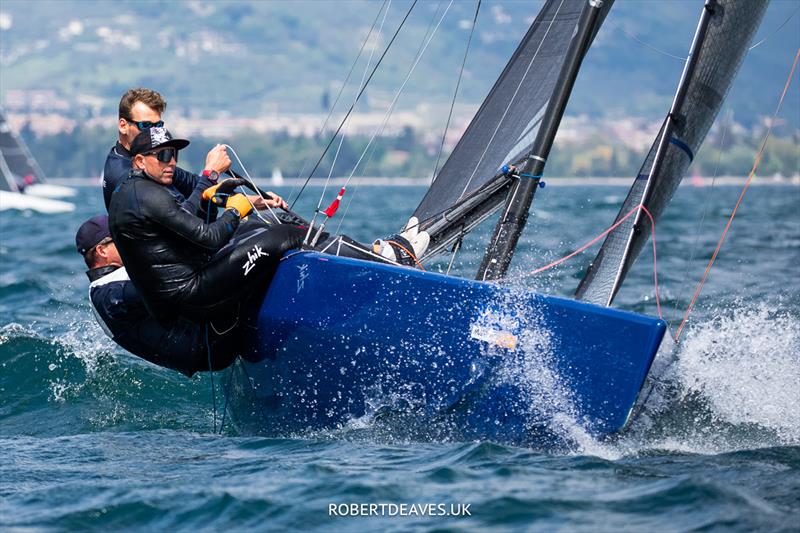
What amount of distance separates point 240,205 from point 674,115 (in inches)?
75.0

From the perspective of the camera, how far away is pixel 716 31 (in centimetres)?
497

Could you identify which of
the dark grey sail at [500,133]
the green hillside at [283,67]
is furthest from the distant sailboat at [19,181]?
the green hillside at [283,67]

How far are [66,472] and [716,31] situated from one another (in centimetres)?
315

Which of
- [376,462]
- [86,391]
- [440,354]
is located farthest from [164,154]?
[86,391]

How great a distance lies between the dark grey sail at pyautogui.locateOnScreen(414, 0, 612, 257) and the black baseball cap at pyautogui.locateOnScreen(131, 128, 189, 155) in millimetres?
1552

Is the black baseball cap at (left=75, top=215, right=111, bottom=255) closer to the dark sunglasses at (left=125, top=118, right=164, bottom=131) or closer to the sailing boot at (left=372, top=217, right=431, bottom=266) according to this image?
the dark sunglasses at (left=125, top=118, right=164, bottom=131)

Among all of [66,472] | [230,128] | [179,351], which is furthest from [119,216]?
[230,128]

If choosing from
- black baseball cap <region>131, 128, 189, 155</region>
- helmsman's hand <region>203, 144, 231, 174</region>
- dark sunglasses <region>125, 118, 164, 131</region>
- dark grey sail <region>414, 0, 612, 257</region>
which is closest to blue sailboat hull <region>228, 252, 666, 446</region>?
helmsman's hand <region>203, 144, 231, 174</region>

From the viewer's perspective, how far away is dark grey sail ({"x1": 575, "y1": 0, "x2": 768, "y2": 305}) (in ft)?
16.2

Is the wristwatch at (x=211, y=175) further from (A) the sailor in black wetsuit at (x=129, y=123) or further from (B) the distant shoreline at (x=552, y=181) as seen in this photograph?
(B) the distant shoreline at (x=552, y=181)

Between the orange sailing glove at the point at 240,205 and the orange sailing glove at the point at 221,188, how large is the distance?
0.06m

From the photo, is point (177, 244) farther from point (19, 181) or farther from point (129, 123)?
point (19, 181)

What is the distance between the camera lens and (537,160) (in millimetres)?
4723

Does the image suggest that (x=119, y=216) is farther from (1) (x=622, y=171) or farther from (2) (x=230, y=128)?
(2) (x=230, y=128)
